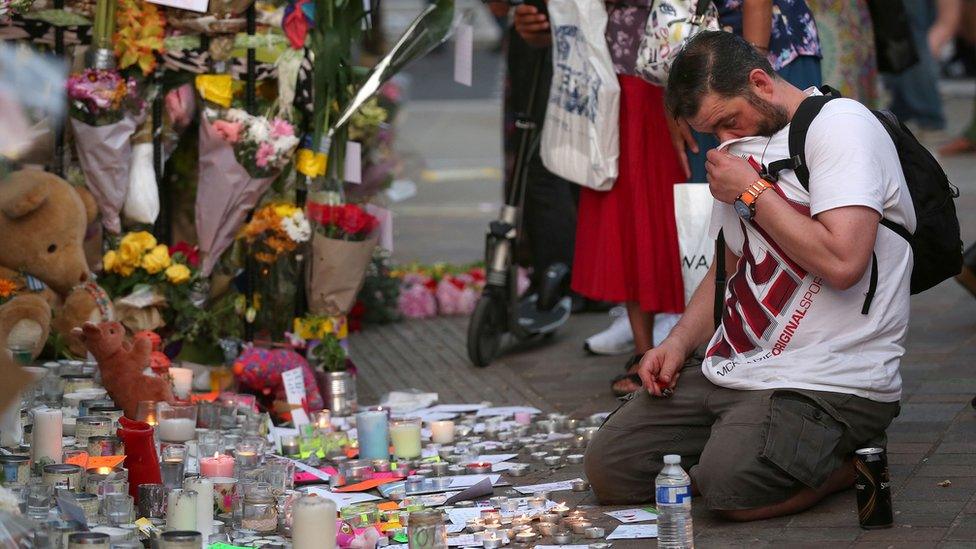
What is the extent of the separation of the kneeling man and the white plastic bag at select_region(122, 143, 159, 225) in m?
2.37

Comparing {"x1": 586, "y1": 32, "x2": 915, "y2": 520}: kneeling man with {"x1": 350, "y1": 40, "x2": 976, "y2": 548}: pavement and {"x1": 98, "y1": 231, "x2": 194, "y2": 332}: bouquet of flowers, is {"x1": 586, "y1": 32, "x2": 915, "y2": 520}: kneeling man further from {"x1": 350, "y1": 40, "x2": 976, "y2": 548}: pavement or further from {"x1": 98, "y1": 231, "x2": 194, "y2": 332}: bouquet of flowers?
{"x1": 98, "y1": 231, "x2": 194, "y2": 332}: bouquet of flowers

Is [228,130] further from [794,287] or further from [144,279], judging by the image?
[794,287]

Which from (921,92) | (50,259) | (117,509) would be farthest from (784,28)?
(921,92)

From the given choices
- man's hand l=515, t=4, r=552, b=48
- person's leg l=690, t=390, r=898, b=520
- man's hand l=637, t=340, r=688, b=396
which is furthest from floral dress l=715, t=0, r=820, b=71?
person's leg l=690, t=390, r=898, b=520

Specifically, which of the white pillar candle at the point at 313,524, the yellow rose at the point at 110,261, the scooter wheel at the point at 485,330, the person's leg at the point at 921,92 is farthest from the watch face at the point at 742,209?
the person's leg at the point at 921,92

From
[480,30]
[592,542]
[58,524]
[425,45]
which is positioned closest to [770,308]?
[592,542]

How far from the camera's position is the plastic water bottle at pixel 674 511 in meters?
3.72

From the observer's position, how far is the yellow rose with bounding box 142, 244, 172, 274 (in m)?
5.71

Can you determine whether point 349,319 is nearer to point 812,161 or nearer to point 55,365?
point 55,365

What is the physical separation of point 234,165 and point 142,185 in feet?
1.21

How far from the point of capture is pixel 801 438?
13.1 ft

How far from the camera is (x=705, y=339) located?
4.51 meters

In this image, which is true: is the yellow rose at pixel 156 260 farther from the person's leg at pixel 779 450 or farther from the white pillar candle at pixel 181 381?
the person's leg at pixel 779 450

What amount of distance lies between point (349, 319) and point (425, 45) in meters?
1.71
